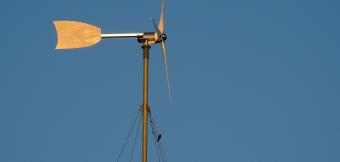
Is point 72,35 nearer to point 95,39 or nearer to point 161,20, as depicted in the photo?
point 95,39

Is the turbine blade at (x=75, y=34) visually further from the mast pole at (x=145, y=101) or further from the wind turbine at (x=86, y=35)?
the mast pole at (x=145, y=101)

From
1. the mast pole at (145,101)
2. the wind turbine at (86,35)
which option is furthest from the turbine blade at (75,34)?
the mast pole at (145,101)

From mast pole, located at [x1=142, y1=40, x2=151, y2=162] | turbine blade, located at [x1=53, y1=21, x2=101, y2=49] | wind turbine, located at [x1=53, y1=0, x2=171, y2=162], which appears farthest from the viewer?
turbine blade, located at [x1=53, y1=21, x2=101, y2=49]

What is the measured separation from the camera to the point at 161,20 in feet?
67.3

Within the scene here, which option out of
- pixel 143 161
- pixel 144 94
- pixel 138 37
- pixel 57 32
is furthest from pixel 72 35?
pixel 143 161

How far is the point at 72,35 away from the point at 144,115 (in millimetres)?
4513

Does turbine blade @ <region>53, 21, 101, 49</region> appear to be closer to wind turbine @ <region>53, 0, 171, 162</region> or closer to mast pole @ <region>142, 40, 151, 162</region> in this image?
wind turbine @ <region>53, 0, 171, 162</region>

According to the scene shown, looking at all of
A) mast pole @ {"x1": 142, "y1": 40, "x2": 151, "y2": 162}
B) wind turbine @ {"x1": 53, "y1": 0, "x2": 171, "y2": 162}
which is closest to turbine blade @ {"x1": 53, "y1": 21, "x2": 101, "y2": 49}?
wind turbine @ {"x1": 53, "y1": 0, "x2": 171, "y2": 162}

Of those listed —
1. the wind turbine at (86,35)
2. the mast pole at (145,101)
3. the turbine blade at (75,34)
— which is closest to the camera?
the mast pole at (145,101)

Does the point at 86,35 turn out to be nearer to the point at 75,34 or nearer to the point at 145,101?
the point at 75,34

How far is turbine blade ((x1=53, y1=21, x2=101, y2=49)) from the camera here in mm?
19355

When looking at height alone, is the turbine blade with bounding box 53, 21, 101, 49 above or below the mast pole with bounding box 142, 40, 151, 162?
above

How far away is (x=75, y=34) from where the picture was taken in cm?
1970

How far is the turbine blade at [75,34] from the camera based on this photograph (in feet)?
63.5
